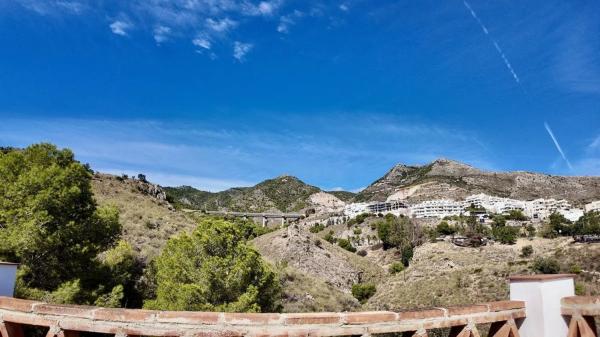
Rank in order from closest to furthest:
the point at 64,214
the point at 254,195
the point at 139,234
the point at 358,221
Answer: the point at 64,214 → the point at 139,234 → the point at 358,221 → the point at 254,195

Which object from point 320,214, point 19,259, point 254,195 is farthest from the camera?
point 254,195

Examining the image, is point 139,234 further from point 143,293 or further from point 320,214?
point 320,214

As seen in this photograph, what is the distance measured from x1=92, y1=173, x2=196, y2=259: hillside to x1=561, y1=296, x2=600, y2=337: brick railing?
1752 cm

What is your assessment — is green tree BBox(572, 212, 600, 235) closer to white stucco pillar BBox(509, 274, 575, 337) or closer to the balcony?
white stucco pillar BBox(509, 274, 575, 337)

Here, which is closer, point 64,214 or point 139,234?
point 64,214

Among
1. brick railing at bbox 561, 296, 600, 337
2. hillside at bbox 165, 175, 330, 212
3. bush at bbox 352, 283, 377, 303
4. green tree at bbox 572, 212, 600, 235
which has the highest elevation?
hillside at bbox 165, 175, 330, 212

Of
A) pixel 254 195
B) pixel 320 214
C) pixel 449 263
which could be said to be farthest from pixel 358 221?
pixel 449 263

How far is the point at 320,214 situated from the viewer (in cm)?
9850

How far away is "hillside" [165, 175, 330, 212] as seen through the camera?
91.5m

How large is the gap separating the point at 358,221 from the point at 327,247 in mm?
40066

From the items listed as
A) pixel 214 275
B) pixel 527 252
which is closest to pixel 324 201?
pixel 527 252

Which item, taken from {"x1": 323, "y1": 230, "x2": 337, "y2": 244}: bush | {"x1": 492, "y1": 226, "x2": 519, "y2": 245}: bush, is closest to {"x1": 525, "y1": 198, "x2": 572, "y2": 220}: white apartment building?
{"x1": 492, "y1": 226, "x2": 519, "y2": 245}: bush

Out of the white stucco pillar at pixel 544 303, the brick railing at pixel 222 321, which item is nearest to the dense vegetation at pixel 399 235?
the white stucco pillar at pixel 544 303

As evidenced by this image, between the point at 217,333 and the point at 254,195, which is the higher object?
the point at 254,195
